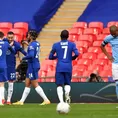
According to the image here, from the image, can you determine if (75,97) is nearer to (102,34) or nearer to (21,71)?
(21,71)

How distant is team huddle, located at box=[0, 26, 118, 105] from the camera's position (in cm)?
1680

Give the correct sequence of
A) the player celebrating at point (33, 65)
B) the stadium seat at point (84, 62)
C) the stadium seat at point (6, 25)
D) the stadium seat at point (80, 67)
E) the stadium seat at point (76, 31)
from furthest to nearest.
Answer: the stadium seat at point (6, 25)
the stadium seat at point (76, 31)
the stadium seat at point (84, 62)
the stadium seat at point (80, 67)
the player celebrating at point (33, 65)

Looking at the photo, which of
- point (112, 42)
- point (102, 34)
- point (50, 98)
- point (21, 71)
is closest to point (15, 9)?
point (102, 34)

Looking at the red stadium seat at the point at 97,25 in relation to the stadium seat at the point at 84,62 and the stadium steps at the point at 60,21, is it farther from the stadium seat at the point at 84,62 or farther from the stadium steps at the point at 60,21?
the stadium seat at the point at 84,62

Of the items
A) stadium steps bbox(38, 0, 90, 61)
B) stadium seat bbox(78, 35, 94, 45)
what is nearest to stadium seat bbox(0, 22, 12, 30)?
stadium steps bbox(38, 0, 90, 61)

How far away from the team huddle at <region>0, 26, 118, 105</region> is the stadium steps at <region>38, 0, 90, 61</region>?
835 cm

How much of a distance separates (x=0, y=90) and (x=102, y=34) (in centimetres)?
955

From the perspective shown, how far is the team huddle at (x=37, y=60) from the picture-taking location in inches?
661

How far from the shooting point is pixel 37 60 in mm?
18891

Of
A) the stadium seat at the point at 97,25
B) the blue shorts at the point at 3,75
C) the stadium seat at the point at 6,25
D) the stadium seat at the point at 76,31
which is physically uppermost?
the stadium seat at the point at 6,25

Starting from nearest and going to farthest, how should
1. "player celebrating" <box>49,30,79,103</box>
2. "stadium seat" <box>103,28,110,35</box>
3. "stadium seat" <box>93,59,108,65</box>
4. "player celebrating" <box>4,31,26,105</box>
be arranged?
"player celebrating" <box>49,30,79,103</box> → "player celebrating" <box>4,31,26,105</box> → "stadium seat" <box>93,59,108,65</box> → "stadium seat" <box>103,28,110,35</box>

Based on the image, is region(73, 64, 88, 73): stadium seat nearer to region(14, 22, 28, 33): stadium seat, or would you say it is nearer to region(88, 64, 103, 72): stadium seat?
region(88, 64, 103, 72): stadium seat

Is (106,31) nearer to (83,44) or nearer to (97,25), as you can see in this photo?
(97,25)

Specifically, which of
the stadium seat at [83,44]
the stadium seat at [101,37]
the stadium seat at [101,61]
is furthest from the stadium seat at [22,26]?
the stadium seat at [101,61]
